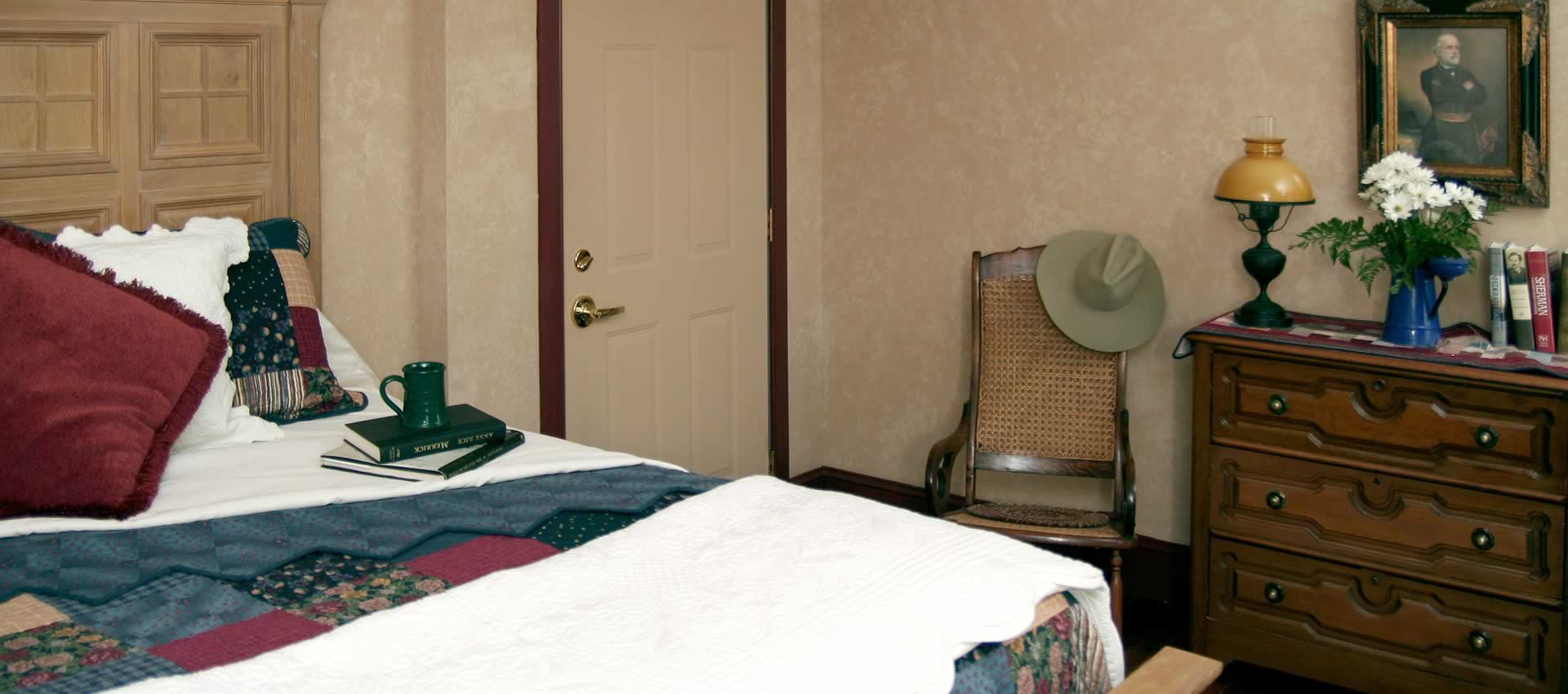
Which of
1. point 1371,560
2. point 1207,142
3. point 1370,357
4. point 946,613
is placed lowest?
point 1371,560

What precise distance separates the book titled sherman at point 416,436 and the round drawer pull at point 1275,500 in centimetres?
189

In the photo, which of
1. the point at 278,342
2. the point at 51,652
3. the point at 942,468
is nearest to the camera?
the point at 51,652

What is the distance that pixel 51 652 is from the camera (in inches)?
67.1

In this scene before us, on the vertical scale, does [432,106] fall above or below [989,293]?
above

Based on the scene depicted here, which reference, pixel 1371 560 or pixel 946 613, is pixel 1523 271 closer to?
pixel 1371 560

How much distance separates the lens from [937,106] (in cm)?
437

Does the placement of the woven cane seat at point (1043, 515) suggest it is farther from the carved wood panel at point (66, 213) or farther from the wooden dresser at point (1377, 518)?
the carved wood panel at point (66, 213)

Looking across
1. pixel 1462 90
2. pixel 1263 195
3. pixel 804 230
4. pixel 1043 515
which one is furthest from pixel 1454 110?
pixel 804 230

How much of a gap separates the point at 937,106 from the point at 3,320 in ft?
9.26

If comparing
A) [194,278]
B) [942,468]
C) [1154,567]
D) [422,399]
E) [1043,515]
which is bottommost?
[1154,567]

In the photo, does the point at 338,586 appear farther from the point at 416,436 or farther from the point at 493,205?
the point at 493,205

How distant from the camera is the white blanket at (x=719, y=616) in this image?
63.6 inches

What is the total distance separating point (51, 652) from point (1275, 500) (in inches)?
106

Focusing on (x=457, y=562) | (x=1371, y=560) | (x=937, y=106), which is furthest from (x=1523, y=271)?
Answer: (x=457, y=562)
